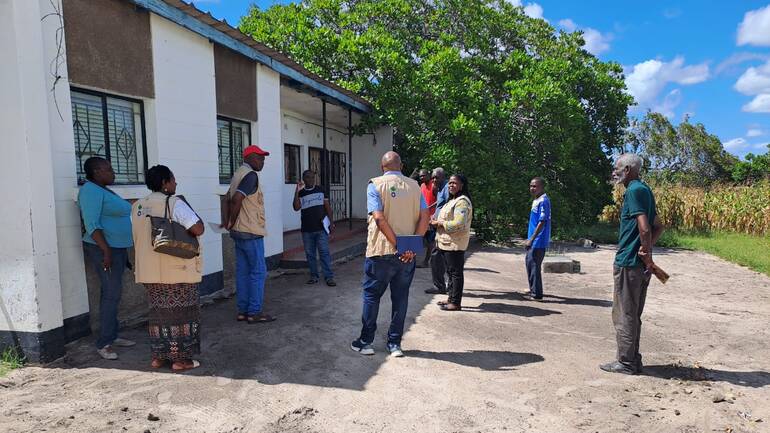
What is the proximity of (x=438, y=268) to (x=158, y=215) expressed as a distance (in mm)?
3915

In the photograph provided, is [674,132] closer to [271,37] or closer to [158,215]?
[271,37]

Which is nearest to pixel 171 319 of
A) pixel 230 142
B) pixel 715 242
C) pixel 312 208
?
pixel 312 208

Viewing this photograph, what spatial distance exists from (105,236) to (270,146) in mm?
3763

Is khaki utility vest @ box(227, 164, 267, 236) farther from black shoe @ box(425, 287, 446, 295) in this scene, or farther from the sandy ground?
black shoe @ box(425, 287, 446, 295)

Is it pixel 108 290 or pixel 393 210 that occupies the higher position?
pixel 393 210

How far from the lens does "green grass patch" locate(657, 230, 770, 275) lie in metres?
9.86

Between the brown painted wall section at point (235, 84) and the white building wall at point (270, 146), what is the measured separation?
167 mm

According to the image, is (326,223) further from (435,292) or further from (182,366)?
(182,366)

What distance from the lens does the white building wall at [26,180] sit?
3529mm

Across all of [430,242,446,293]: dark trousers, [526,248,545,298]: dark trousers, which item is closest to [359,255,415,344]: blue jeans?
[430,242,446,293]: dark trousers

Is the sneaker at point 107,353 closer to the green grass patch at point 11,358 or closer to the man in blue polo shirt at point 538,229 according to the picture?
the green grass patch at point 11,358

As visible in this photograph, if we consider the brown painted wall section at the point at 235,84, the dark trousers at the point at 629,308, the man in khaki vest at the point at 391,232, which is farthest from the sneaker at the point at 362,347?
the brown painted wall section at the point at 235,84

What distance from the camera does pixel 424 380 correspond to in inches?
147

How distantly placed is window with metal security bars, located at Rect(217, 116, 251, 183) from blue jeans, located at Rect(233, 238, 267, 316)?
82.5 inches
